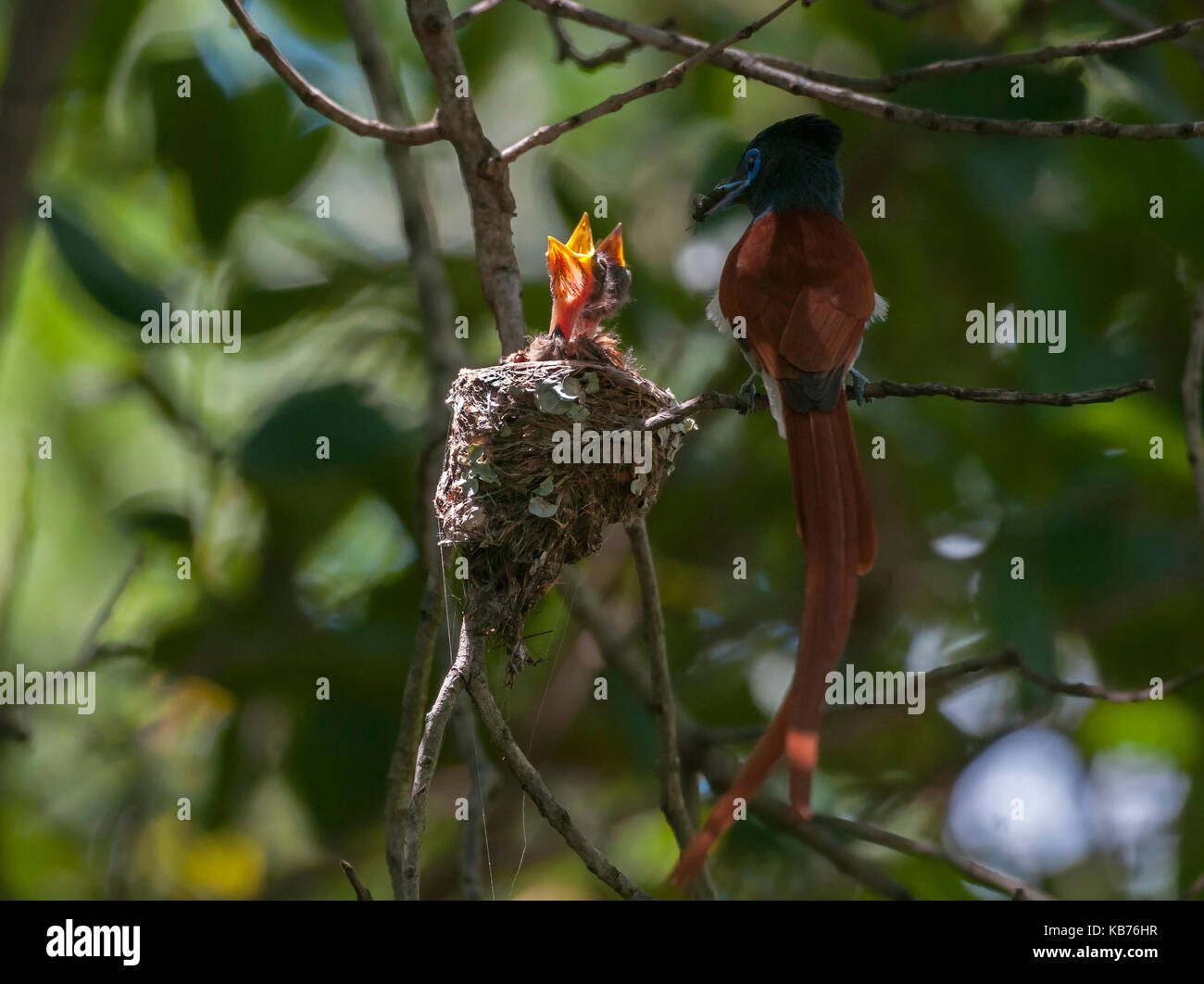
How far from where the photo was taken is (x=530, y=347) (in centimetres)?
390

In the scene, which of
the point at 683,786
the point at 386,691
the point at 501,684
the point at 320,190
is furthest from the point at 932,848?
the point at 320,190

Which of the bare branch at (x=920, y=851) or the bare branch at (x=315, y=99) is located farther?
the bare branch at (x=920, y=851)

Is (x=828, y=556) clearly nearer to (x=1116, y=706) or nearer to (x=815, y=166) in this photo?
(x=815, y=166)

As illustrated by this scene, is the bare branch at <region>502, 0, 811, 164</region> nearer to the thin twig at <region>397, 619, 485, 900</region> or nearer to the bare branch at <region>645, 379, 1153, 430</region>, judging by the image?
the bare branch at <region>645, 379, 1153, 430</region>

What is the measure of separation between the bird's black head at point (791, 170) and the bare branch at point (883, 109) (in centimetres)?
54

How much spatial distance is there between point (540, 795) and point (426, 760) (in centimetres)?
26

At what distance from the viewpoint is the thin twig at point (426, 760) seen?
2.52 metres

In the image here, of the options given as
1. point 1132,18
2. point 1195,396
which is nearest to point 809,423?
point 1195,396

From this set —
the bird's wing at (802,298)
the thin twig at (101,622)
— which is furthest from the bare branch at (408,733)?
the thin twig at (101,622)

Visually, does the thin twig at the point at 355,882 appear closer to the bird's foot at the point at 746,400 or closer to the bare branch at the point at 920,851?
the bird's foot at the point at 746,400

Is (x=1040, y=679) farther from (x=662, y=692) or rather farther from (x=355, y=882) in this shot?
(x=355, y=882)

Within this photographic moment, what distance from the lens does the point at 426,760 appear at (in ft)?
8.36

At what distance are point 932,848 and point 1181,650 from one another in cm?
195

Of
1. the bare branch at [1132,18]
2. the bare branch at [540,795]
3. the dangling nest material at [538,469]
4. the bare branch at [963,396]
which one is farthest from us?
the bare branch at [1132,18]
